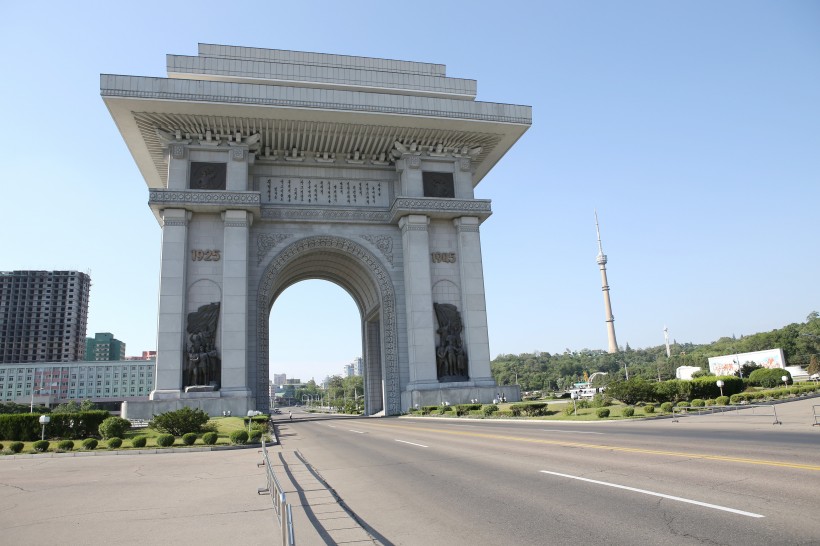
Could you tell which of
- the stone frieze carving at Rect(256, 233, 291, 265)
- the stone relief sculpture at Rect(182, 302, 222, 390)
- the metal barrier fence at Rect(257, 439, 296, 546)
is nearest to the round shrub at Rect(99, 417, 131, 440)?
the stone relief sculpture at Rect(182, 302, 222, 390)

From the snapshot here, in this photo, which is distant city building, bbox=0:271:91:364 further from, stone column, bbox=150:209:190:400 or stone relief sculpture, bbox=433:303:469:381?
stone relief sculpture, bbox=433:303:469:381

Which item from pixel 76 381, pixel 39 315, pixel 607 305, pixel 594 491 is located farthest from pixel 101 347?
pixel 594 491

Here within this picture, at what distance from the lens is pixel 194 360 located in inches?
1382

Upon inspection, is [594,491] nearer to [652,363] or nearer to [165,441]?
[165,441]

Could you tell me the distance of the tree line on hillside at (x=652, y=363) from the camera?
97562 millimetres

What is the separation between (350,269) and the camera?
153 ft

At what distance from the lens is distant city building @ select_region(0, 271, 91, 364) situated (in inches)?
4929

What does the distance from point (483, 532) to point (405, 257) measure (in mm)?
35552

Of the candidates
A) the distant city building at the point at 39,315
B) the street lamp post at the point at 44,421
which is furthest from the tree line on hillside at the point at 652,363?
the distant city building at the point at 39,315

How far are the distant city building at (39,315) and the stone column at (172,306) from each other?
113 metres

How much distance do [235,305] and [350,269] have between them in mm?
12108

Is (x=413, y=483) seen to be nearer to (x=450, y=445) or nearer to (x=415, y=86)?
(x=450, y=445)

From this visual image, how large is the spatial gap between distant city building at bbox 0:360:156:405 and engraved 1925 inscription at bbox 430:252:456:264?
98675 millimetres

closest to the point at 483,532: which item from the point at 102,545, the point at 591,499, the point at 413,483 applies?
the point at 591,499
